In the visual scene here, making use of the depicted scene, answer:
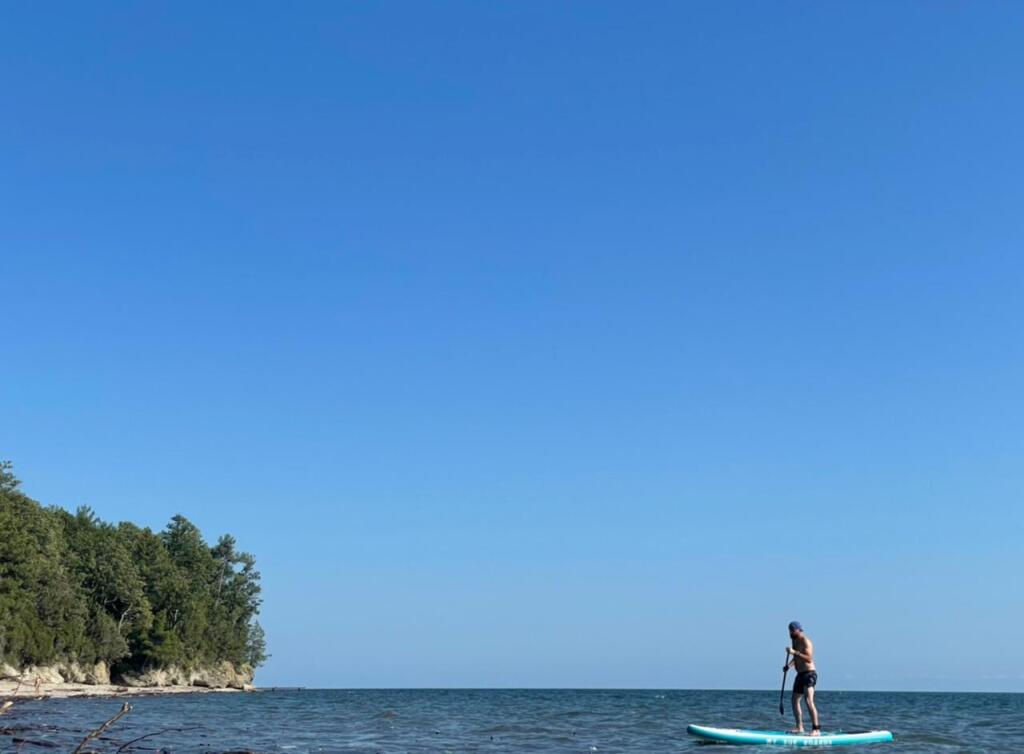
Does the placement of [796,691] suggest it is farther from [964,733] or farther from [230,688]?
[230,688]

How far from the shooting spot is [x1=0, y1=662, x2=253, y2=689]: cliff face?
78.3 m

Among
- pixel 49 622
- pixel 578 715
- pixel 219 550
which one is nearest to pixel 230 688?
pixel 219 550

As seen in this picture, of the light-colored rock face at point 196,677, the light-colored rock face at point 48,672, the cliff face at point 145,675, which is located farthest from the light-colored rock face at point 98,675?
the light-colored rock face at point 196,677

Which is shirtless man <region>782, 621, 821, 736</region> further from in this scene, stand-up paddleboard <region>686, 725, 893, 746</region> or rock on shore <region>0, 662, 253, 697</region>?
rock on shore <region>0, 662, 253, 697</region>

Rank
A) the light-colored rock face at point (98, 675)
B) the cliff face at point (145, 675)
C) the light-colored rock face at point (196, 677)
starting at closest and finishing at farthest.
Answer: the cliff face at point (145, 675) → the light-colored rock face at point (98, 675) → the light-colored rock face at point (196, 677)

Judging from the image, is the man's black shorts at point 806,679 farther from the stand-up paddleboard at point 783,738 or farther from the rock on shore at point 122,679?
the rock on shore at point 122,679

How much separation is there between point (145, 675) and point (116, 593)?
32.5 ft

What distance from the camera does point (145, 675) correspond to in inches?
3875

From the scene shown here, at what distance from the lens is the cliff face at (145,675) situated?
3083 inches

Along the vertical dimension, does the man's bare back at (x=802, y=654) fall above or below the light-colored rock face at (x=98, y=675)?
above

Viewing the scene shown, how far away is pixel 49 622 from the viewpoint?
271 ft

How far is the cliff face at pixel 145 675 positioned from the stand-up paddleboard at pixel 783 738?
2095 inches

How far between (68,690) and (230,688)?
46012 millimetres

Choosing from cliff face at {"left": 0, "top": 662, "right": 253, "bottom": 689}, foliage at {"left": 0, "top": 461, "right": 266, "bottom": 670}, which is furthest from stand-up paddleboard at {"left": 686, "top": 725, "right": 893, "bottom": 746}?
foliage at {"left": 0, "top": 461, "right": 266, "bottom": 670}
